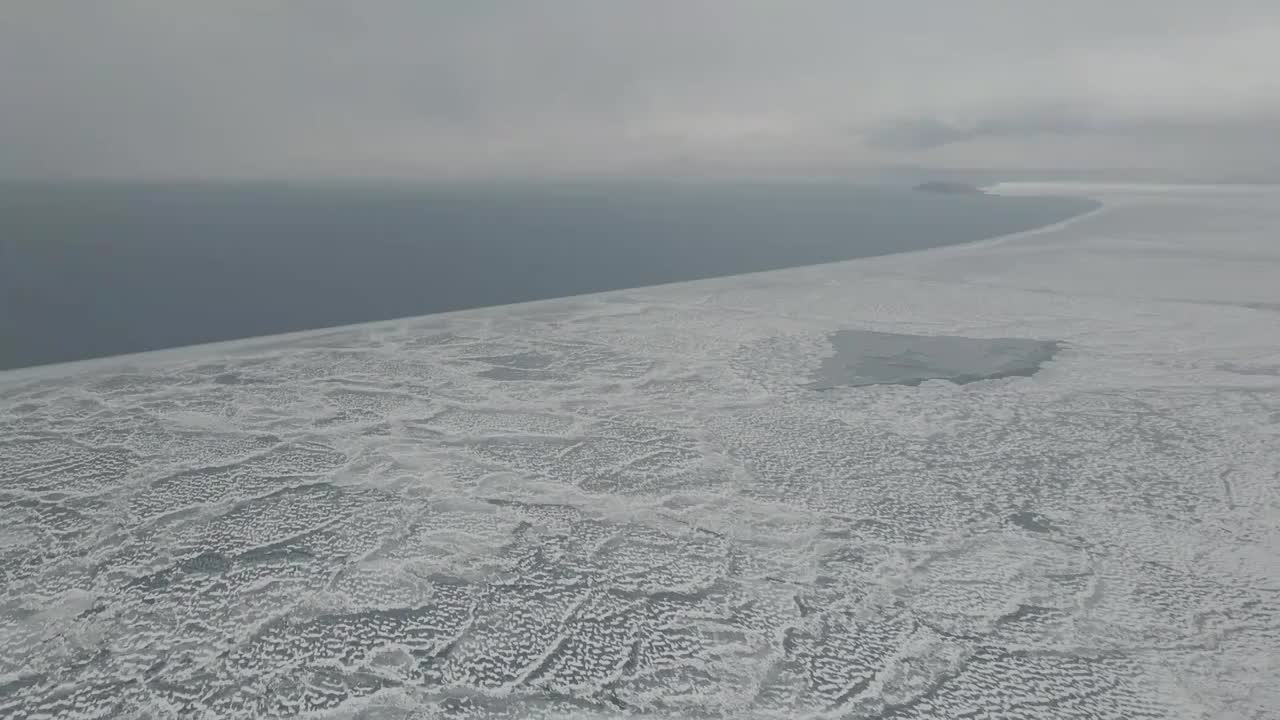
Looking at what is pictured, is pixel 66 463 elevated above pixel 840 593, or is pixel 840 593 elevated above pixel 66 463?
pixel 66 463

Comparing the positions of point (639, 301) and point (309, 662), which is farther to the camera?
point (639, 301)

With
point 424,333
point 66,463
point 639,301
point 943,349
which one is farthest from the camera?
point 639,301

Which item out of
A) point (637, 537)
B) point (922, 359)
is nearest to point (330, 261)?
point (922, 359)

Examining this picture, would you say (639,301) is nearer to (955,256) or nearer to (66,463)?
(66,463)

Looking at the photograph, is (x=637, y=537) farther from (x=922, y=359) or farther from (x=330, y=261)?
(x=330, y=261)

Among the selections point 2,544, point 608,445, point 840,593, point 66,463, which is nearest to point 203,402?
point 66,463

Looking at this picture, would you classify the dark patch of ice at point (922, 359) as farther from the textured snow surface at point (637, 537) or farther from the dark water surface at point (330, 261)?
the dark water surface at point (330, 261)
